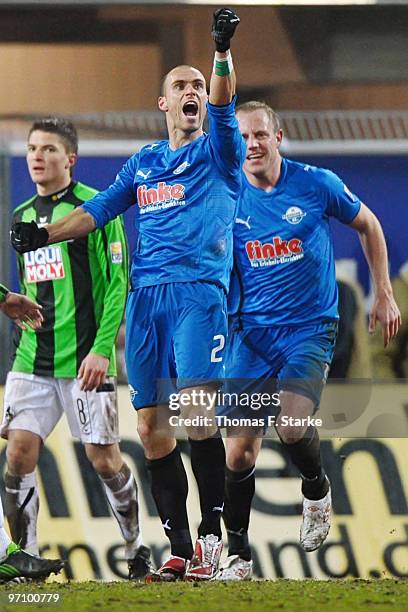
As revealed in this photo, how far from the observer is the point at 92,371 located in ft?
16.0

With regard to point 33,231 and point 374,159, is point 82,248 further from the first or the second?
point 374,159

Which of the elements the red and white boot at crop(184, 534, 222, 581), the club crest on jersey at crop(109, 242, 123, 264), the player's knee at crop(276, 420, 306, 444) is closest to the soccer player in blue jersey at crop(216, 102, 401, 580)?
the player's knee at crop(276, 420, 306, 444)

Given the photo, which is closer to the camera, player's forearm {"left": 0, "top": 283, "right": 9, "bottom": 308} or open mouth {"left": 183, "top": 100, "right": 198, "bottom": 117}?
player's forearm {"left": 0, "top": 283, "right": 9, "bottom": 308}

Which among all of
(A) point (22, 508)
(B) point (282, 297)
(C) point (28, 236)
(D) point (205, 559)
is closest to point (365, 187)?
(B) point (282, 297)

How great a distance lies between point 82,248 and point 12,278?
0.29m

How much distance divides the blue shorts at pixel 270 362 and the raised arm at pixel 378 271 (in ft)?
0.87

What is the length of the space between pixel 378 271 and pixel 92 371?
110 cm

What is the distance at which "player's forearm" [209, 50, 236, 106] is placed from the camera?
4113 mm

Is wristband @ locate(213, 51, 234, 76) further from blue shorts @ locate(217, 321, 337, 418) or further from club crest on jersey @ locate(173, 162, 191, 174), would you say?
blue shorts @ locate(217, 321, 337, 418)

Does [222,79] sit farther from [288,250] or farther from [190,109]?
[288,250]

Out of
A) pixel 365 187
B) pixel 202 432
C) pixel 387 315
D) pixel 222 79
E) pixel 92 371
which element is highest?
pixel 222 79

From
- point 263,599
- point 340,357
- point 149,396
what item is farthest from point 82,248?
point 263,599

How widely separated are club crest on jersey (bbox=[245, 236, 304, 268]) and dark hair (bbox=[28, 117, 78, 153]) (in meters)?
0.74

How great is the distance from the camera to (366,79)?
16.1 feet
